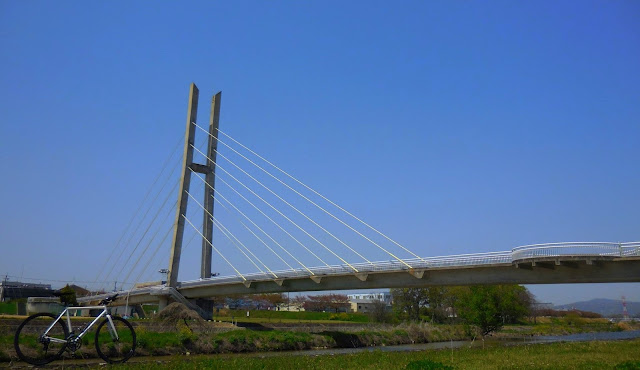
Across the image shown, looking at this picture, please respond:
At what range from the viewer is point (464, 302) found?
52281 mm

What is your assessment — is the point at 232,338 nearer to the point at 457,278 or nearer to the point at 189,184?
the point at 457,278

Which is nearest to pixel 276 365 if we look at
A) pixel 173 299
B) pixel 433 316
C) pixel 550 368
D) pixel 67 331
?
pixel 67 331

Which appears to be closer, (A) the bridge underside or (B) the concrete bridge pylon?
(A) the bridge underside

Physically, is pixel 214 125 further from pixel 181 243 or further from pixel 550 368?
pixel 550 368

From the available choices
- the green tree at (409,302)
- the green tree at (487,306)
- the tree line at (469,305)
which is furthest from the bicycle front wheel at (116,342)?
the green tree at (409,302)

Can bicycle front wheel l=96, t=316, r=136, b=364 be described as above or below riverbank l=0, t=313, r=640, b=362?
above

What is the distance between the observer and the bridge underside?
2652 cm

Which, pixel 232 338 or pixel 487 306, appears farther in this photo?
pixel 487 306

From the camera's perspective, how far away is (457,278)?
31953 millimetres

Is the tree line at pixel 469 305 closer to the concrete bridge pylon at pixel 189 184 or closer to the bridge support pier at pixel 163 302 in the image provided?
the concrete bridge pylon at pixel 189 184

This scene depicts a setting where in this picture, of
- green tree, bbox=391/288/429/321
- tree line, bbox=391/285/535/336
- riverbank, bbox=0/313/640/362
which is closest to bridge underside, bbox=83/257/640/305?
riverbank, bbox=0/313/640/362

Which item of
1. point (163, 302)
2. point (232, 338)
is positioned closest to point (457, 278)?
point (232, 338)

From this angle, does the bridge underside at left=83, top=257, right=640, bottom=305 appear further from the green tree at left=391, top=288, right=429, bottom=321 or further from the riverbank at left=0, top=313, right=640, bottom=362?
the green tree at left=391, top=288, right=429, bottom=321

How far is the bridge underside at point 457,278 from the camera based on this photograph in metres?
26.5
